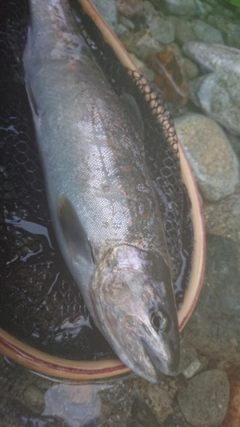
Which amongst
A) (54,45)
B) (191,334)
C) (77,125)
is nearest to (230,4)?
(54,45)

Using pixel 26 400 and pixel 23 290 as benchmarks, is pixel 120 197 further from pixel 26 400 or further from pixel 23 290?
pixel 26 400

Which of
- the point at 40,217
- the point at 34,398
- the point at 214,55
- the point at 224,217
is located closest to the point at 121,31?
the point at 214,55

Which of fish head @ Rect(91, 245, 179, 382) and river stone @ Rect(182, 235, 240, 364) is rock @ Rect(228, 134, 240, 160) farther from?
fish head @ Rect(91, 245, 179, 382)

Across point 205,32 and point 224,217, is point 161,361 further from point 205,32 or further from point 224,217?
point 205,32

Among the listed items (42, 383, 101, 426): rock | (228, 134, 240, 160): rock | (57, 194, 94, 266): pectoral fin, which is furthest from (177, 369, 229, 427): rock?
(228, 134, 240, 160): rock

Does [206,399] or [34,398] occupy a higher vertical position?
[34,398]

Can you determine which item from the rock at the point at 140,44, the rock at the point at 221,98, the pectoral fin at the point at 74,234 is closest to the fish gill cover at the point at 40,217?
the pectoral fin at the point at 74,234

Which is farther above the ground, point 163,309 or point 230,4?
point 230,4
